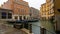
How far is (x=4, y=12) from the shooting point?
5525 cm

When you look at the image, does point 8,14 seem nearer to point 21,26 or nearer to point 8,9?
point 8,9

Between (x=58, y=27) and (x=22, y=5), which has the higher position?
(x=22, y=5)

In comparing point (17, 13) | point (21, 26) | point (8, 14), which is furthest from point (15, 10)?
point (21, 26)

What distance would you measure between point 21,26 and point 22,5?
169ft

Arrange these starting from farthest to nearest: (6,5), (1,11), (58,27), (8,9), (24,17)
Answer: (24,17) < (6,5) < (8,9) < (1,11) < (58,27)

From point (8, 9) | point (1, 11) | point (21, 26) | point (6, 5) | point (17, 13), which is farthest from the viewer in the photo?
point (17, 13)

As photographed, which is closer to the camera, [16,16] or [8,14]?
[8,14]

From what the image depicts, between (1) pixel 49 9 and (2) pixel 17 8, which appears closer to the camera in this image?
(2) pixel 17 8

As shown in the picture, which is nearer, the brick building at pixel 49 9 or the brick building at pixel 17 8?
the brick building at pixel 17 8

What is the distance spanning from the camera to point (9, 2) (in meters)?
63.7

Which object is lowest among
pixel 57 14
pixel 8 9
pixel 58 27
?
pixel 58 27

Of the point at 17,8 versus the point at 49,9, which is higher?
the point at 49,9

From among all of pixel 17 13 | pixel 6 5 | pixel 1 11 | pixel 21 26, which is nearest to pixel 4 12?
pixel 1 11

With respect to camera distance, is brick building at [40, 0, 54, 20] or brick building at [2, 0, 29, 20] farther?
brick building at [40, 0, 54, 20]
